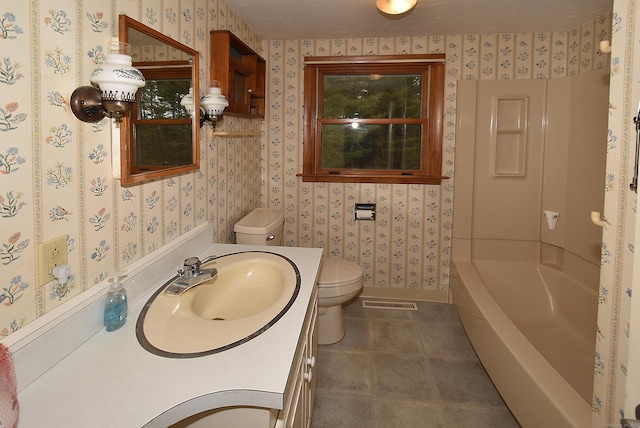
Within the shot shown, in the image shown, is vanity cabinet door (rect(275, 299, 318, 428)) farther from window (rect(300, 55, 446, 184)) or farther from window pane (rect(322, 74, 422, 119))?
window pane (rect(322, 74, 422, 119))

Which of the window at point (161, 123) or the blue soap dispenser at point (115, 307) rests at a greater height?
the window at point (161, 123)

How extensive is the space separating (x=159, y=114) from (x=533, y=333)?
2516 millimetres

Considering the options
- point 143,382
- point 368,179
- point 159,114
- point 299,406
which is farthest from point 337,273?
point 143,382

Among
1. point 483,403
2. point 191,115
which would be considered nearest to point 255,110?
point 191,115

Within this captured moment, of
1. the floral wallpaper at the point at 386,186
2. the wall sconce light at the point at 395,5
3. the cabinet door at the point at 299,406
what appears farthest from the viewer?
the floral wallpaper at the point at 386,186

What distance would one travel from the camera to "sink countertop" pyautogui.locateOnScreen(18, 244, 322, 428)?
30.7 inches

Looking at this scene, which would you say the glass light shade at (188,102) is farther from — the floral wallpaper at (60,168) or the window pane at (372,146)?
the window pane at (372,146)

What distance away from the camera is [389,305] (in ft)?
9.98

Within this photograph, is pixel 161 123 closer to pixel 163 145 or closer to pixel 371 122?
pixel 163 145

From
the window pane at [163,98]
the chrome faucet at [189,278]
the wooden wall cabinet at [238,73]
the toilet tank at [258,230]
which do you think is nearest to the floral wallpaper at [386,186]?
Answer: the wooden wall cabinet at [238,73]

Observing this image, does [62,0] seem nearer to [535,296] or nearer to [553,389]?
[553,389]

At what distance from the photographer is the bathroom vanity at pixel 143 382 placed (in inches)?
31.0

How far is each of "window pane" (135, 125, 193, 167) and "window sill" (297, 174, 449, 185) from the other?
139 centimetres

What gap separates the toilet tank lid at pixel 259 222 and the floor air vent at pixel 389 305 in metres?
1.06
